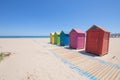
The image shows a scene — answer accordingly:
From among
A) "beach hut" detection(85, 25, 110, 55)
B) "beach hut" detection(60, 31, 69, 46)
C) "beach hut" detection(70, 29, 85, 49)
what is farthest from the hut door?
"beach hut" detection(60, 31, 69, 46)

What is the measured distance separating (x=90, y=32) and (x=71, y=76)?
646 centimetres

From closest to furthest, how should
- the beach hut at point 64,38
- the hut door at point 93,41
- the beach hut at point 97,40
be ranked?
the beach hut at point 97,40 → the hut door at point 93,41 → the beach hut at point 64,38

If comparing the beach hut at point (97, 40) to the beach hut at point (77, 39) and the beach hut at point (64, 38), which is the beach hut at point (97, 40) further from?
the beach hut at point (64, 38)

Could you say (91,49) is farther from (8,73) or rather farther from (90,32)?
(8,73)

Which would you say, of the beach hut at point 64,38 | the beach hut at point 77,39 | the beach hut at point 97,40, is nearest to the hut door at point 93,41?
the beach hut at point 97,40

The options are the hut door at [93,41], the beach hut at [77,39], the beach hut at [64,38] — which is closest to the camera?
the hut door at [93,41]

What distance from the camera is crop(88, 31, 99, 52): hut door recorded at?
30.1 feet

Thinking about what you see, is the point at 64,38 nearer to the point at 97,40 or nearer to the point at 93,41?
the point at 93,41

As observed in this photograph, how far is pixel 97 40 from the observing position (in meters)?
9.10

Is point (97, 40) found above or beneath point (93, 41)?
above

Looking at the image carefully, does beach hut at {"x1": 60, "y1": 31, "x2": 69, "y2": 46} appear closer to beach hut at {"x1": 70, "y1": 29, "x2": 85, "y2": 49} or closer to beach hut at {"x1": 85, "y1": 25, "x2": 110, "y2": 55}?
beach hut at {"x1": 70, "y1": 29, "x2": 85, "y2": 49}

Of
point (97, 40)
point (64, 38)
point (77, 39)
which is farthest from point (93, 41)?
point (64, 38)

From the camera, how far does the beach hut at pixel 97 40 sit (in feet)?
28.8

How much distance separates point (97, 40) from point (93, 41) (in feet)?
1.70
